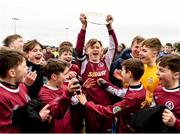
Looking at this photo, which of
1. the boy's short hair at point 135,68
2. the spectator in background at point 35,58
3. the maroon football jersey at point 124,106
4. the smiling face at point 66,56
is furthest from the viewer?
the smiling face at point 66,56

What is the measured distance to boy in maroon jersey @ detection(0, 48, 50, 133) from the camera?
3723 mm

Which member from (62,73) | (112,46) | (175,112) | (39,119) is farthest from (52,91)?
(112,46)

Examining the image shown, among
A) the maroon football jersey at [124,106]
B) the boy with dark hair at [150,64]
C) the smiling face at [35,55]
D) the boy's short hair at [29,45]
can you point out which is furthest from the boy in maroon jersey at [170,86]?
the boy's short hair at [29,45]

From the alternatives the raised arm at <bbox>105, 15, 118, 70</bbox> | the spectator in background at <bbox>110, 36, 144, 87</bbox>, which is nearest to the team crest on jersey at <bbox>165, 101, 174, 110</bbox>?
the spectator in background at <bbox>110, 36, 144, 87</bbox>

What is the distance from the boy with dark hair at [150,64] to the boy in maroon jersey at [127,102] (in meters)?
0.50

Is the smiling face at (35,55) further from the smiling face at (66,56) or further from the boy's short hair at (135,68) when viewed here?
the boy's short hair at (135,68)

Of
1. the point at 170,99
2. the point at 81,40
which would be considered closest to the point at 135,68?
the point at 170,99

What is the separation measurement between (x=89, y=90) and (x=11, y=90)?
221cm

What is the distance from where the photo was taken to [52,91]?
4625mm

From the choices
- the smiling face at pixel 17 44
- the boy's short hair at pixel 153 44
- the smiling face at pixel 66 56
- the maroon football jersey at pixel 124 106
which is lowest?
the maroon football jersey at pixel 124 106

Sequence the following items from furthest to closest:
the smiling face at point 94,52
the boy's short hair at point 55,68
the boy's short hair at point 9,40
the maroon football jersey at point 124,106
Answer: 1. the boy's short hair at point 9,40
2. the smiling face at point 94,52
3. the boy's short hair at point 55,68
4. the maroon football jersey at point 124,106

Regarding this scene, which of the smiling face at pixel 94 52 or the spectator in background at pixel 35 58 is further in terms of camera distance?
the smiling face at pixel 94 52

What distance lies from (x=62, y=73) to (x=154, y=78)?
151 cm

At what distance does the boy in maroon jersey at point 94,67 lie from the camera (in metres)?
5.79
